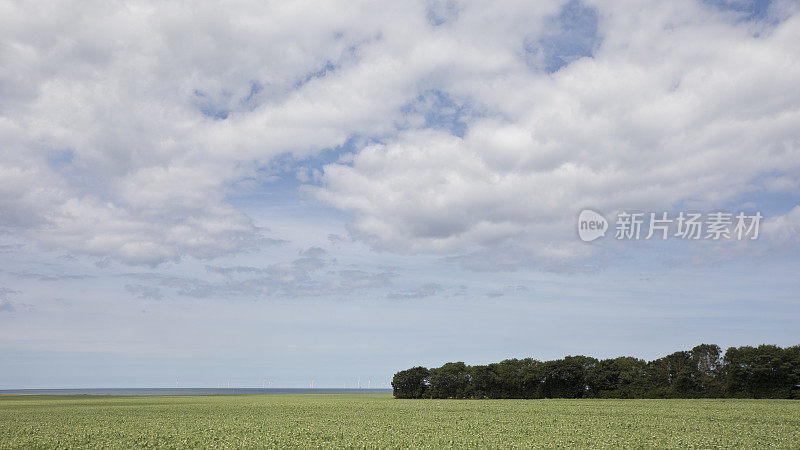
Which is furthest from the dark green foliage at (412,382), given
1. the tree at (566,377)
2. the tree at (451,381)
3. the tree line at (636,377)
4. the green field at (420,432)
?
the green field at (420,432)

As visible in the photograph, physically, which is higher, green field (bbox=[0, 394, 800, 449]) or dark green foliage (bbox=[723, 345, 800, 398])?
dark green foliage (bbox=[723, 345, 800, 398])

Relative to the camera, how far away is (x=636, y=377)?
10844 centimetres

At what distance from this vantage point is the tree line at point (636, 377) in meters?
94.7

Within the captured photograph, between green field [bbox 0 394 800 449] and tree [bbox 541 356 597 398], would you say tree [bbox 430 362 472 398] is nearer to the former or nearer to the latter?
tree [bbox 541 356 597 398]

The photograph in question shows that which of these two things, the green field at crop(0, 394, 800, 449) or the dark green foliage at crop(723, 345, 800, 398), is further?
the dark green foliage at crop(723, 345, 800, 398)

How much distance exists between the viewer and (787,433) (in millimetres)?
39062

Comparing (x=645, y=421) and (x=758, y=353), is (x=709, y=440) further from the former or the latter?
(x=758, y=353)

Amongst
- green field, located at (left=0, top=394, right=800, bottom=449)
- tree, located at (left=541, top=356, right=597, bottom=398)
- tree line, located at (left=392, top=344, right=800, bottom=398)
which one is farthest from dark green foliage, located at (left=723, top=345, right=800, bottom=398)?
green field, located at (left=0, top=394, right=800, bottom=449)

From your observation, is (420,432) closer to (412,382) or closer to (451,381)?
(451,381)

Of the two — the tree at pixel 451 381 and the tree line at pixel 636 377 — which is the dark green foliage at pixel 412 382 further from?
the tree at pixel 451 381

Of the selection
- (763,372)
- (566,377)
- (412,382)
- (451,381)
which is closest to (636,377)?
(566,377)

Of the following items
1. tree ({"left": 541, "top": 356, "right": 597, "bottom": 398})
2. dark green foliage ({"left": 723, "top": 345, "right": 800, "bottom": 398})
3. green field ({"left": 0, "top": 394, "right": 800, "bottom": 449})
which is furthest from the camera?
tree ({"left": 541, "top": 356, "right": 597, "bottom": 398})

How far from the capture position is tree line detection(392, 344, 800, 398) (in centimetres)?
9469

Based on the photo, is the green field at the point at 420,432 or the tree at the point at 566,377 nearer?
the green field at the point at 420,432
